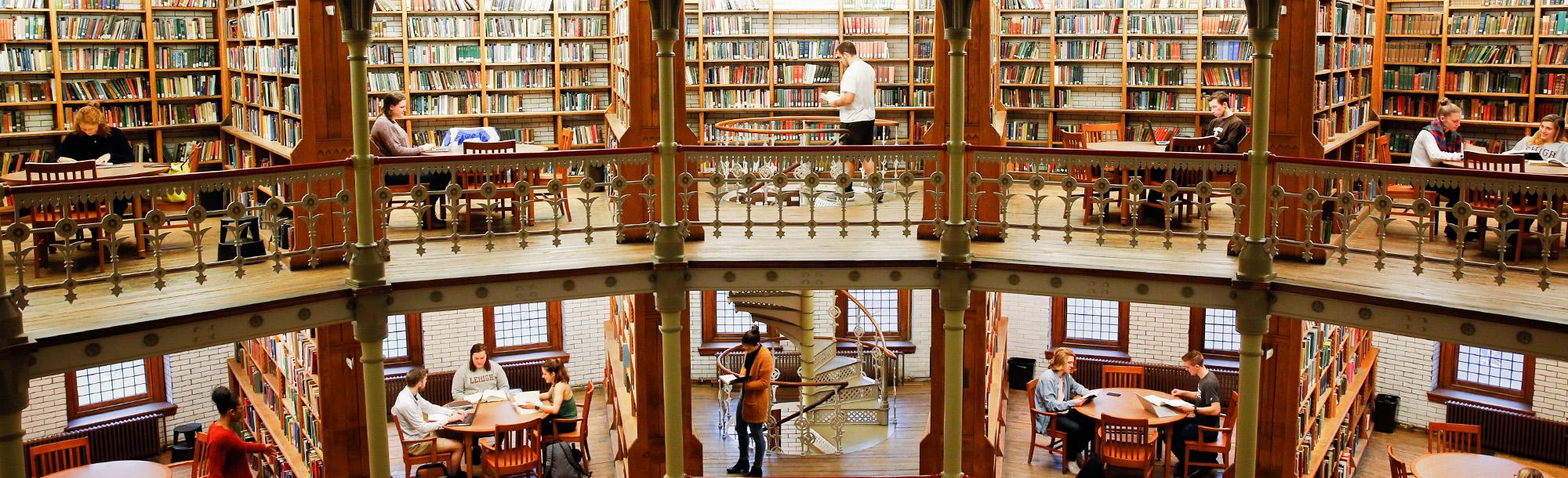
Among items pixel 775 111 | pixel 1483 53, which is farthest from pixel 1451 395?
pixel 775 111

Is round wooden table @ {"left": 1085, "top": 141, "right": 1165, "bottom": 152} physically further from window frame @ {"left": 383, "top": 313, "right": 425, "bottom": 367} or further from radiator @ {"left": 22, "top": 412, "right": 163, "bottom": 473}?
radiator @ {"left": 22, "top": 412, "right": 163, "bottom": 473}

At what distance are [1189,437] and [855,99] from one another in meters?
4.25

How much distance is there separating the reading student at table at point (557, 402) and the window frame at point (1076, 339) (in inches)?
220

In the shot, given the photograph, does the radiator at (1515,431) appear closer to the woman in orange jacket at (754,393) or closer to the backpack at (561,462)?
the woman in orange jacket at (754,393)

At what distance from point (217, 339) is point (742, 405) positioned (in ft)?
16.0

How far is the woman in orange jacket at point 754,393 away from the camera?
11.1 meters

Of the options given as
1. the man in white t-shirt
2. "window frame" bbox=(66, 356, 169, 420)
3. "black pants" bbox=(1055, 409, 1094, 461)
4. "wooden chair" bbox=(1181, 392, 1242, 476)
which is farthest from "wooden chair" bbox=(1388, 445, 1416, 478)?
"window frame" bbox=(66, 356, 169, 420)

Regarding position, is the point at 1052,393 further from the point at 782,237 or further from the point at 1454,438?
the point at 1454,438

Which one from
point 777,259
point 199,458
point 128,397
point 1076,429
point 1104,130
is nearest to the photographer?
point 777,259

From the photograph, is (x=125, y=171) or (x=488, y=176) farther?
(x=125, y=171)

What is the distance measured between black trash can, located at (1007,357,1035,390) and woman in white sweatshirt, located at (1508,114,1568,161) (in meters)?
5.45

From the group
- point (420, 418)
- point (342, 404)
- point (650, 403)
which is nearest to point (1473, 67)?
point (650, 403)

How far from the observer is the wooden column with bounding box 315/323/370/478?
898 centimetres

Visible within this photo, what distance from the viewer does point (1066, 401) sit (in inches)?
475
